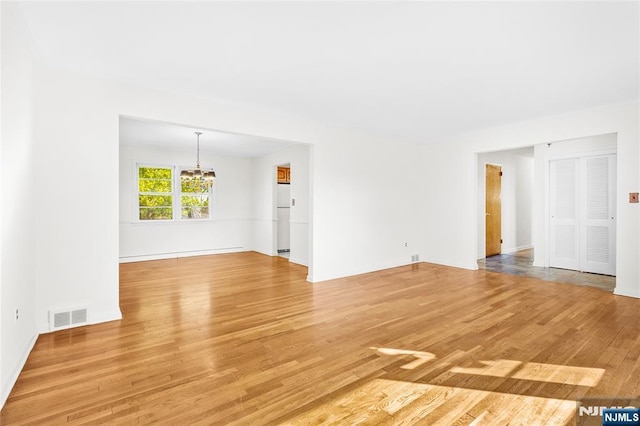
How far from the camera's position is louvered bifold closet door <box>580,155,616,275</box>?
17.8ft

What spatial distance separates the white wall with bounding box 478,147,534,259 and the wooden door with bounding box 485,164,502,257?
19cm

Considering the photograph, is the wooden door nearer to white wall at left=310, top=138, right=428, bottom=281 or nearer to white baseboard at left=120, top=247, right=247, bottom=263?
white wall at left=310, top=138, right=428, bottom=281

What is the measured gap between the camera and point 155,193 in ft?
24.3

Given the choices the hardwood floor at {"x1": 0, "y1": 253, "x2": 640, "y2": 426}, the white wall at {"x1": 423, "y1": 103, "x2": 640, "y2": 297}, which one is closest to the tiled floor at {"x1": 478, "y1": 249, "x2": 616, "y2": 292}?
the white wall at {"x1": 423, "y1": 103, "x2": 640, "y2": 297}

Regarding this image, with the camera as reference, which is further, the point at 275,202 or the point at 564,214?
the point at 275,202

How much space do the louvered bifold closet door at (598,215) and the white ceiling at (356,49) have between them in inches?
77.7

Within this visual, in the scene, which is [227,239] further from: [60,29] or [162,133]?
[60,29]

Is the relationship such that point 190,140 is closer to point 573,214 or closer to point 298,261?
point 298,261

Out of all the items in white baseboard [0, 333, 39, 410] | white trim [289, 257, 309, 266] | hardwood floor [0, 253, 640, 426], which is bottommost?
hardwood floor [0, 253, 640, 426]

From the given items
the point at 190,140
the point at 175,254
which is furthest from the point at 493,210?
the point at 175,254

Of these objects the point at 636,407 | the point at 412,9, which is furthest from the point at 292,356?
the point at 412,9

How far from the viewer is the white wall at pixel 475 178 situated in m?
4.17

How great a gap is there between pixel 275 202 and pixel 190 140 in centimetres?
248

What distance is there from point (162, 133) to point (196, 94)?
2525mm
